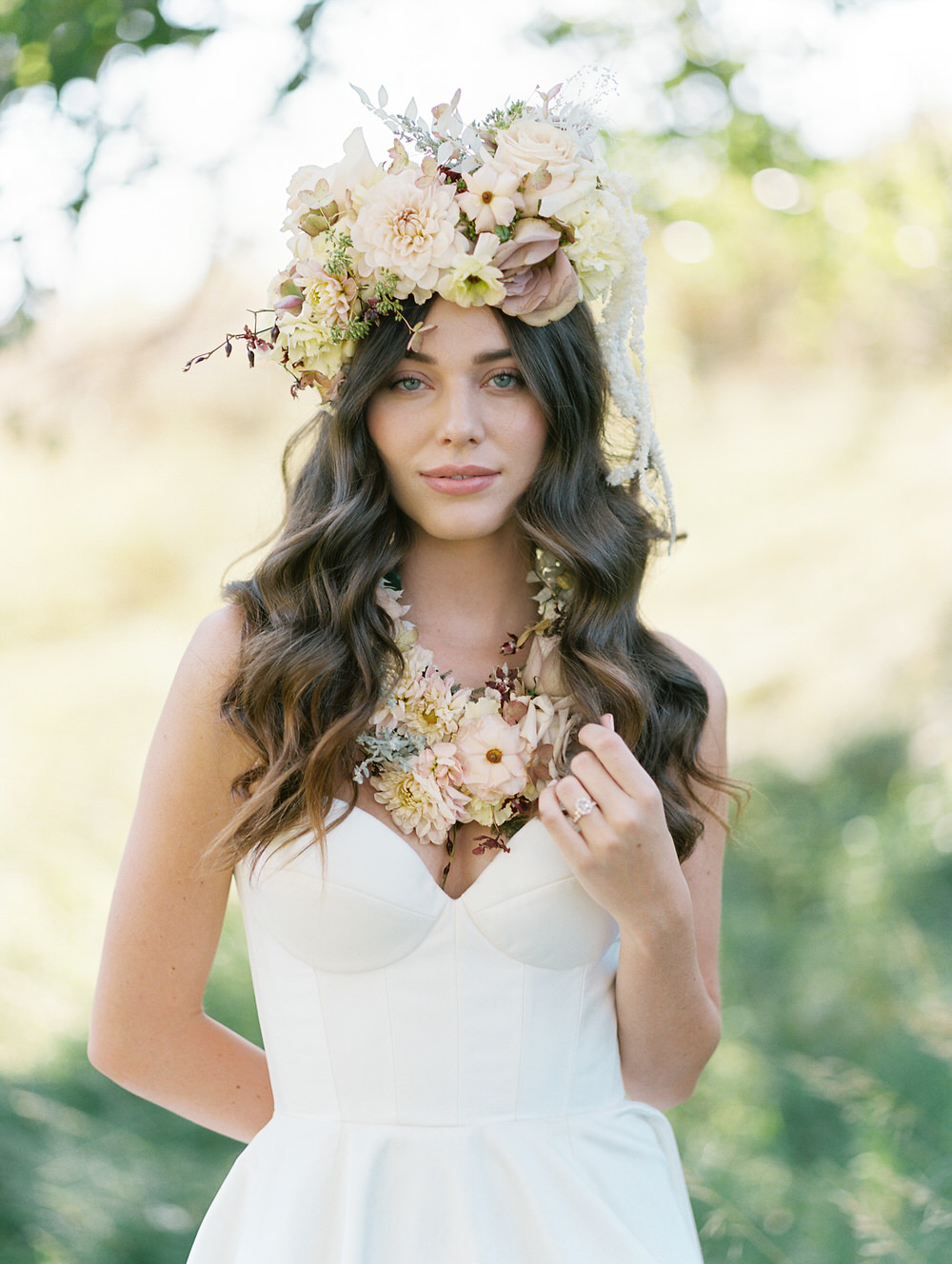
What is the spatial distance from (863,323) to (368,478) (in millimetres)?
4529

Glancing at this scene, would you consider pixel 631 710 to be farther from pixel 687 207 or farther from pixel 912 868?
pixel 912 868

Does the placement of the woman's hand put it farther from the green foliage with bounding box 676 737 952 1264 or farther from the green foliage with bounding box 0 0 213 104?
the green foliage with bounding box 0 0 213 104

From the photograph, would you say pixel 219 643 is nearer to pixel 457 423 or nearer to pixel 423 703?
pixel 423 703

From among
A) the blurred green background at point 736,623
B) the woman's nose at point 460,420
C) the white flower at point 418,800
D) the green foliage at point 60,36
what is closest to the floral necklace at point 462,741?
the white flower at point 418,800

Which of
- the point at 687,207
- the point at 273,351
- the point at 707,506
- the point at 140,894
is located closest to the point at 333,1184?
the point at 140,894

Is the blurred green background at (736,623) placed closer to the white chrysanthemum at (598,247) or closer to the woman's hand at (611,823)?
the white chrysanthemum at (598,247)

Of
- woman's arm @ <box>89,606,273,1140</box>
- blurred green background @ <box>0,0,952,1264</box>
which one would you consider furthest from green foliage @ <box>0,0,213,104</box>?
woman's arm @ <box>89,606,273,1140</box>

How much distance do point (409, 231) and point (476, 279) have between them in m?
0.12

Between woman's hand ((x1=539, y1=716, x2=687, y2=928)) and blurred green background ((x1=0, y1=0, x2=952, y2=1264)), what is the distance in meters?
2.36

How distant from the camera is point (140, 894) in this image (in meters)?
1.87

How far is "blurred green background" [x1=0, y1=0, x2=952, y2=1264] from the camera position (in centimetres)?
443

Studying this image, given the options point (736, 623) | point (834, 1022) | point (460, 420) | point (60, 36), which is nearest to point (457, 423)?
point (460, 420)

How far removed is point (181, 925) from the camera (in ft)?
6.23

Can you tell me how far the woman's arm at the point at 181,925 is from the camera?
1.84 metres
